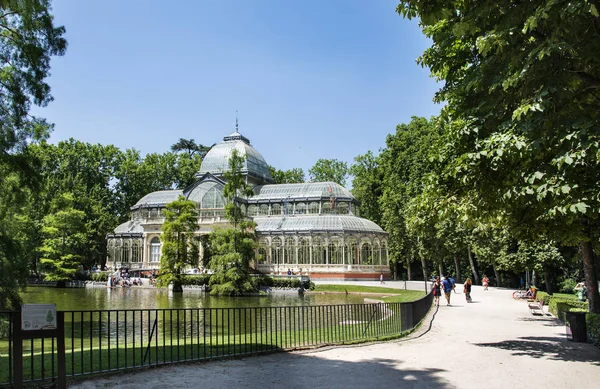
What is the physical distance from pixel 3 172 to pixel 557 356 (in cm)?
1130

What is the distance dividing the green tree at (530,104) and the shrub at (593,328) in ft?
12.9

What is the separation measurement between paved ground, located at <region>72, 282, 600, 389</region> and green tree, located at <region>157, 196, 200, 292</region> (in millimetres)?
25015

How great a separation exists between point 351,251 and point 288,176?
26685 millimetres

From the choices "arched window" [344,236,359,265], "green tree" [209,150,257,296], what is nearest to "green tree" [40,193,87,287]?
"green tree" [209,150,257,296]

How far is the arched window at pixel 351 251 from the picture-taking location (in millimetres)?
44969

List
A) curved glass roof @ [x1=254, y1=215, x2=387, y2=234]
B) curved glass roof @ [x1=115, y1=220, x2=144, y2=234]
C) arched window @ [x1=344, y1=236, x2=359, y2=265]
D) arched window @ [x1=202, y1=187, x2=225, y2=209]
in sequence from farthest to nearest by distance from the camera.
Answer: curved glass roof @ [x1=115, y1=220, x2=144, y2=234]
arched window @ [x1=202, y1=187, x2=225, y2=209]
curved glass roof @ [x1=254, y1=215, x2=387, y2=234]
arched window @ [x1=344, y1=236, x2=359, y2=265]

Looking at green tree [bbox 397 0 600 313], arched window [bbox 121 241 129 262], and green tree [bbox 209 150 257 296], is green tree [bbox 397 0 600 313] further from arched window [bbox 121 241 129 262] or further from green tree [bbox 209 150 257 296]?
arched window [bbox 121 241 129 262]

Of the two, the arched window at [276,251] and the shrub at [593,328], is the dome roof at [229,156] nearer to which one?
the arched window at [276,251]

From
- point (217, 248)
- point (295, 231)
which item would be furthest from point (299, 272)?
point (217, 248)

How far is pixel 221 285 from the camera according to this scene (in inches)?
1236

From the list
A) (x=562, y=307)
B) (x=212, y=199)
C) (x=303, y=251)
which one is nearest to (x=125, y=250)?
(x=212, y=199)

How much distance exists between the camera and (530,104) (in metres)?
6.76

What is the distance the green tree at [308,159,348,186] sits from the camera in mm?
68125

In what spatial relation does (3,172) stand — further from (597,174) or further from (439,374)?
(597,174)
